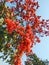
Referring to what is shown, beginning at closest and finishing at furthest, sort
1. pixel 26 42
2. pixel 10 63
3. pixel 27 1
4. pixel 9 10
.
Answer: pixel 26 42
pixel 10 63
pixel 9 10
pixel 27 1

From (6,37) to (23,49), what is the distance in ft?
4.34

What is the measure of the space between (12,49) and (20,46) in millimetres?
1230

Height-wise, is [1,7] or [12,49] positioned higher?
[1,7]

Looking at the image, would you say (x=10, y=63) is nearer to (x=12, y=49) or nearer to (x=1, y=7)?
(x=12, y=49)

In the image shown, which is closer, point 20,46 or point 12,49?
point 20,46

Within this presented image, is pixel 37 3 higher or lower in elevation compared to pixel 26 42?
higher

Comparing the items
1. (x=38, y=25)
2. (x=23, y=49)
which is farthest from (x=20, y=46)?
(x=38, y=25)

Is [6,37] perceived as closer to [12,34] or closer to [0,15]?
[12,34]

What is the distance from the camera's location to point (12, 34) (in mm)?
15578

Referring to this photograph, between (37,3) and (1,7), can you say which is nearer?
(1,7)

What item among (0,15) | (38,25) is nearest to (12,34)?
(0,15)

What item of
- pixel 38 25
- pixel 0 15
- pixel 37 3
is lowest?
pixel 0 15

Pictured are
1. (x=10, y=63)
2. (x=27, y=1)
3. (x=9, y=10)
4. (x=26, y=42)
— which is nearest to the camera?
(x=26, y=42)

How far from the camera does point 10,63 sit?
15.9m
